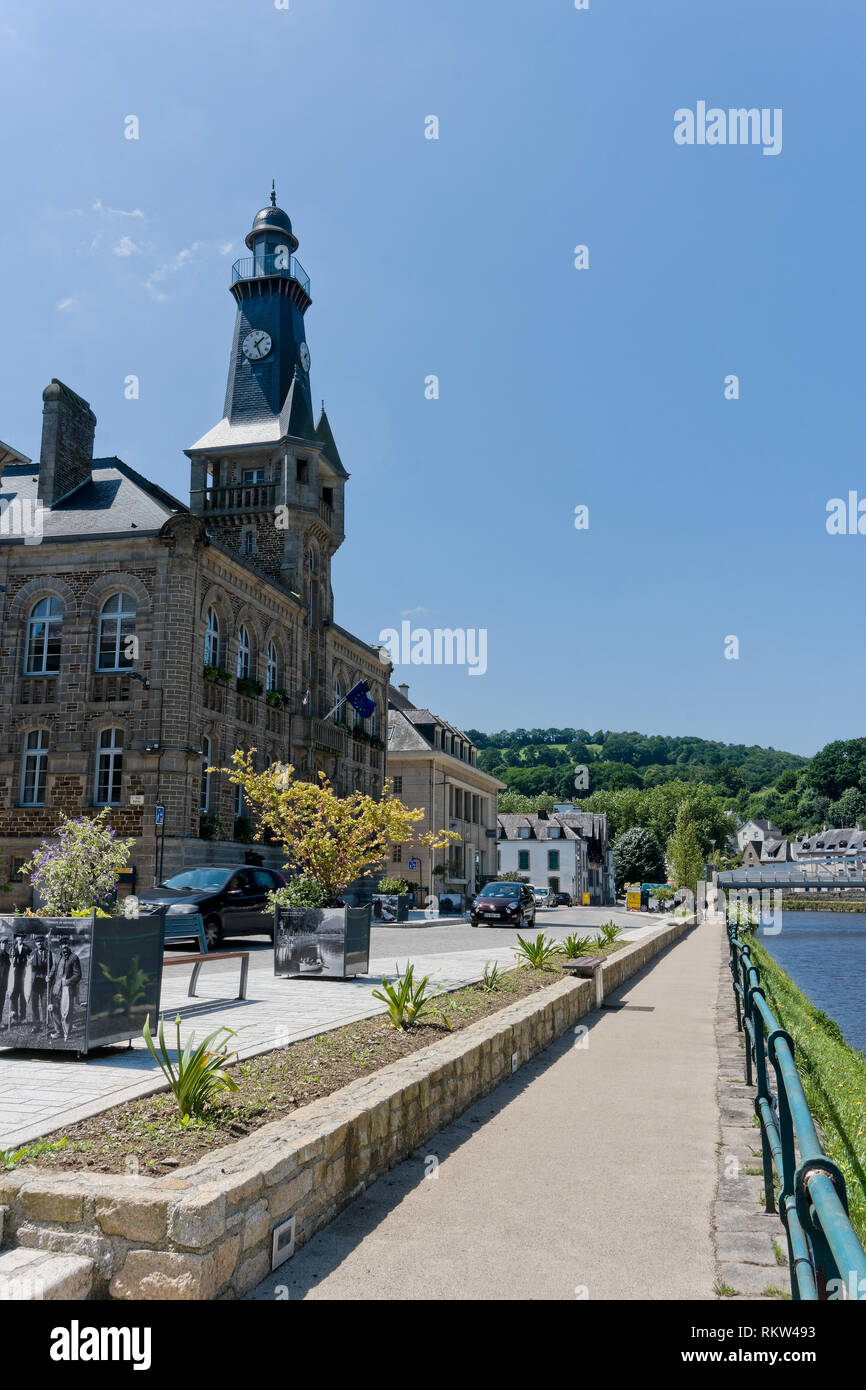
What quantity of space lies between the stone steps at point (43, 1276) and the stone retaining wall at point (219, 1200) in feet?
0.20

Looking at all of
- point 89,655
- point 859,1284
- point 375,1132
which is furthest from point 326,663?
point 859,1284

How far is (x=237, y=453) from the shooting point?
43.0m

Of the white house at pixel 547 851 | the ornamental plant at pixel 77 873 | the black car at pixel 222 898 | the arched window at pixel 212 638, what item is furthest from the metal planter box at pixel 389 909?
the white house at pixel 547 851

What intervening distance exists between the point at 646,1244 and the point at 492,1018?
4.66 metres

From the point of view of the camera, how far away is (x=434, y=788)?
58844 mm

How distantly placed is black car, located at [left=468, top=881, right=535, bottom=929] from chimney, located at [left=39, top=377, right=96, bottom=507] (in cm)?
1907

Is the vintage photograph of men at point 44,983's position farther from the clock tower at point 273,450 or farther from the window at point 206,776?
the clock tower at point 273,450

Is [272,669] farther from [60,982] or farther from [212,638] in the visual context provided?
[60,982]

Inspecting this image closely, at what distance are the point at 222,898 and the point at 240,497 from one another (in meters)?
25.9

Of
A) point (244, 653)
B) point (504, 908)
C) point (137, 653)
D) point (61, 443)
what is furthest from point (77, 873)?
point (61, 443)

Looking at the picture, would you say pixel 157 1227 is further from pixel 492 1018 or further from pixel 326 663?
pixel 326 663

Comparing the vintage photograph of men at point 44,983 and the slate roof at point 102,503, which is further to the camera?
the slate roof at point 102,503

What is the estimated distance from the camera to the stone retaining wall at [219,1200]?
4020mm

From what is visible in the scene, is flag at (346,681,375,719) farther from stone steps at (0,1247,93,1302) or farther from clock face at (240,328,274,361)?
stone steps at (0,1247,93,1302)
